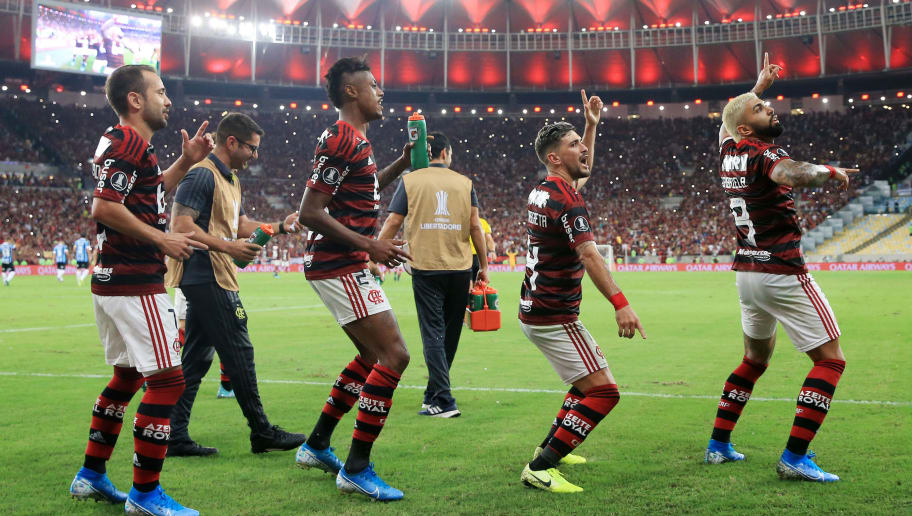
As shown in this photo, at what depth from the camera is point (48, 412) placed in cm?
656

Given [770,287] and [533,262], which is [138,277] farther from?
[770,287]

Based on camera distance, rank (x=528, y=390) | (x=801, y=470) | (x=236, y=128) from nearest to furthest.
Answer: (x=801, y=470)
(x=236, y=128)
(x=528, y=390)

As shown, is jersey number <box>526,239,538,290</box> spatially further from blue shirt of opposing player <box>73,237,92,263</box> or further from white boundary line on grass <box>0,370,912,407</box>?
blue shirt of opposing player <box>73,237,92,263</box>

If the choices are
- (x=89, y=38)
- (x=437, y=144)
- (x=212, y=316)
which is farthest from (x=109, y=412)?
(x=89, y=38)

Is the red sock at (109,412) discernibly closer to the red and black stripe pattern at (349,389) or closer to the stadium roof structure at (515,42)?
the red and black stripe pattern at (349,389)

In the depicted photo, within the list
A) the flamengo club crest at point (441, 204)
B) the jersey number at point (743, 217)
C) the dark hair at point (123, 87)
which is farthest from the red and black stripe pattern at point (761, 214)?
the dark hair at point (123, 87)

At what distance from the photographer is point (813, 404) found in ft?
15.1

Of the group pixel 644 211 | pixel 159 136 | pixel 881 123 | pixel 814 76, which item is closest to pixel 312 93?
pixel 159 136

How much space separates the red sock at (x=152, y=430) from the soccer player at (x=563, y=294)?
6.56 feet

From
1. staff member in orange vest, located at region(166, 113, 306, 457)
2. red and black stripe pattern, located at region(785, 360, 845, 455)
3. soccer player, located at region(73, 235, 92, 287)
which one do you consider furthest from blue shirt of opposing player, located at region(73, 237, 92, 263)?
red and black stripe pattern, located at region(785, 360, 845, 455)

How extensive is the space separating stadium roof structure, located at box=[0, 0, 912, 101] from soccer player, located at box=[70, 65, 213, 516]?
151ft

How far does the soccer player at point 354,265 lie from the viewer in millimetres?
4426

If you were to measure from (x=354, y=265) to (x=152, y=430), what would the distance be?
143 centimetres

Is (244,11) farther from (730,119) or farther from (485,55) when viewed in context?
(730,119)
